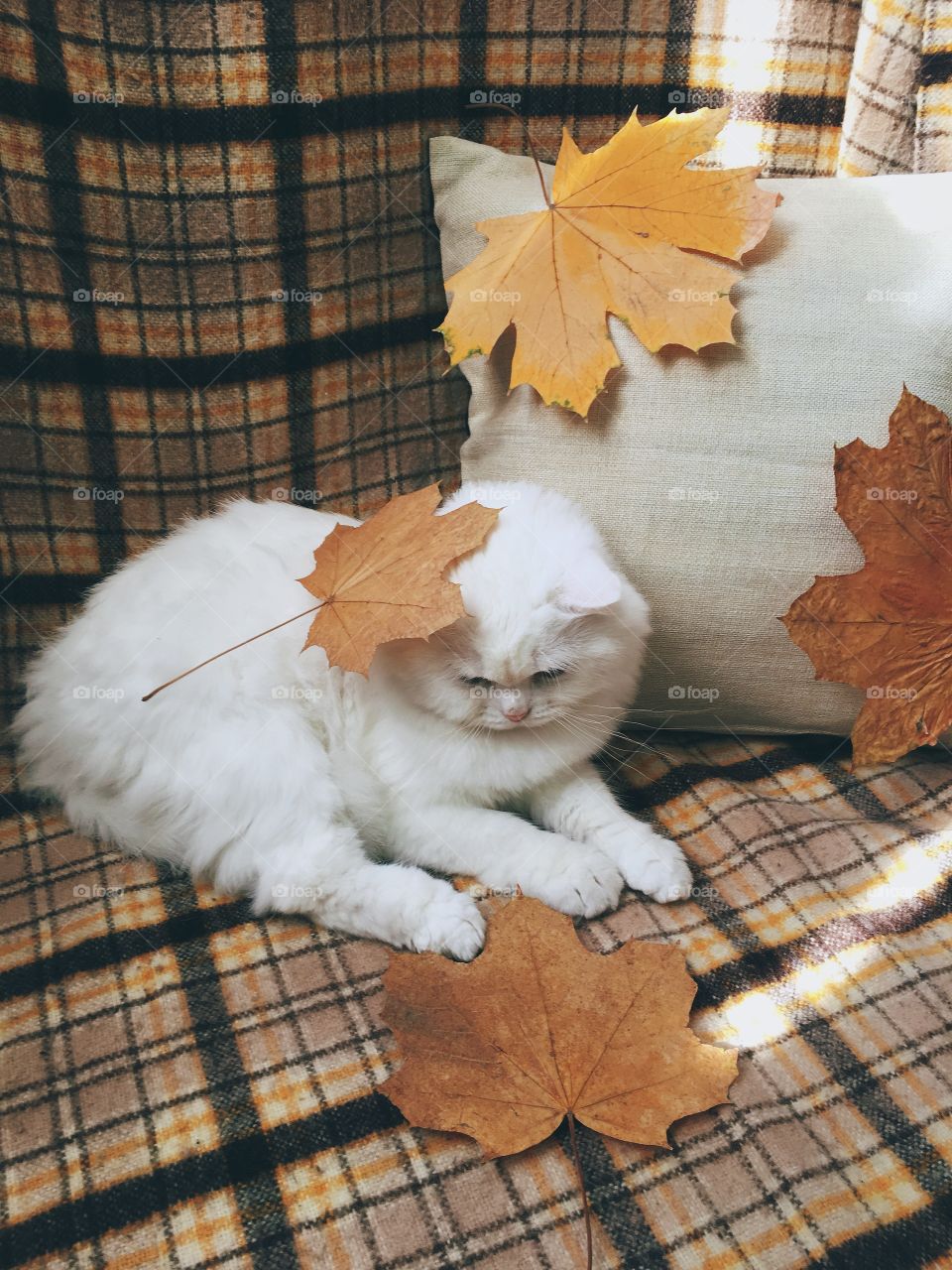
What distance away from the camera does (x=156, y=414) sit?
1.21m

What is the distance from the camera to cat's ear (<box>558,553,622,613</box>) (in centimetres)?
95

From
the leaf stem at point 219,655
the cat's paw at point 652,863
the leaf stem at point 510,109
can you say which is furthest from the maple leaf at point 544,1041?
the leaf stem at point 510,109

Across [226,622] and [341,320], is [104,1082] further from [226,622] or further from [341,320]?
[341,320]

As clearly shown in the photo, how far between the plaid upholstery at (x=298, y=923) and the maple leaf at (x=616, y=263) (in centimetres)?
20

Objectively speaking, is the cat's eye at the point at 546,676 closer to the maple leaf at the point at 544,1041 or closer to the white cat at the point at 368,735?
the white cat at the point at 368,735

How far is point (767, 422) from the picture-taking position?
107 cm

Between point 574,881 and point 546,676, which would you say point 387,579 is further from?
point 574,881

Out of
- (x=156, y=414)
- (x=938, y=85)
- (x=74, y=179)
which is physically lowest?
(x=156, y=414)

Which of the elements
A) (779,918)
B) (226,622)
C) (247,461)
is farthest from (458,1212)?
(247,461)

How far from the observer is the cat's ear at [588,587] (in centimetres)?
95

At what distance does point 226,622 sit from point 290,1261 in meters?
0.58

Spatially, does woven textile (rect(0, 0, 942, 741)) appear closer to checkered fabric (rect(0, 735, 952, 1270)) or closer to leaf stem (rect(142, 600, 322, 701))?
leaf stem (rect(142, 600, 322, 701))

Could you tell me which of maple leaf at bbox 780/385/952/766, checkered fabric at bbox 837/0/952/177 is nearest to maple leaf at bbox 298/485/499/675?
maple leaf at bbox 780/385/952/766

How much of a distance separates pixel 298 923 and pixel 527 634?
37 cm
